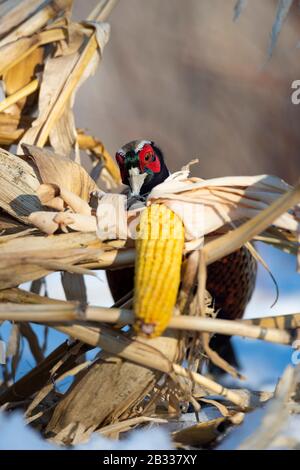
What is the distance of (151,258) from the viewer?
0.75 meters

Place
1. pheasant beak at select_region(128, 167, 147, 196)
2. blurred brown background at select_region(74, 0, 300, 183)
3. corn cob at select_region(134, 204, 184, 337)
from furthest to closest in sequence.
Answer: blurred brown background at select_region(74, 0, 300, 183)
pheasant beak at select_region(128, 167, 147, 196)
corn cob at select_region(134, 204, 184, 337)

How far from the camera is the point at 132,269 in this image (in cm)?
122

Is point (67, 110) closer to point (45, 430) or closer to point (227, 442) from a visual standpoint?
point (45, 430)

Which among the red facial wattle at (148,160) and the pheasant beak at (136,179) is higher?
the red facial wattle at (148,160)

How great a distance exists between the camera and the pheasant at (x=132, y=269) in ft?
3.32

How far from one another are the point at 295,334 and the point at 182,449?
0.19 metres

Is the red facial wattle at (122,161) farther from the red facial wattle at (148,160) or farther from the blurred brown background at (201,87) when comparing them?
the blurred brown background at (201,87)

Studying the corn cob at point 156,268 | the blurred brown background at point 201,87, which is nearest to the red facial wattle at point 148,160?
the corn cob at point 156,268

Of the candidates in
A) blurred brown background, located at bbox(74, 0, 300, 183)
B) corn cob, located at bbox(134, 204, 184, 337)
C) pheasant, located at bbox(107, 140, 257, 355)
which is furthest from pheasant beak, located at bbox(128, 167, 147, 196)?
blurred brown background, located at bbox(74, 0, 300, 183)

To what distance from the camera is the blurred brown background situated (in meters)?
1.98

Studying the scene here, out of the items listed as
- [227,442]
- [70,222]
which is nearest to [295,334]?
[227,442]

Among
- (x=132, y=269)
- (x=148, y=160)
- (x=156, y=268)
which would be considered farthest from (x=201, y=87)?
(x=156, y=268)

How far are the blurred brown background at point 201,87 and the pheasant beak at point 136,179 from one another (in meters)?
1.06

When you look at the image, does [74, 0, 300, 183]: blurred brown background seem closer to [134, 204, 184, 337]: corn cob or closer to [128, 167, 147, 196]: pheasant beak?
[128, 167, 147, 196]: pheasant beak
